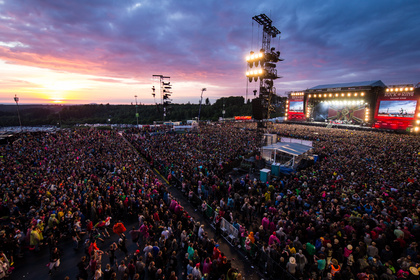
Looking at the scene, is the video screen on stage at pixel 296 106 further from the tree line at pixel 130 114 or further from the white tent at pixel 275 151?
the white tent at pixel 275 151

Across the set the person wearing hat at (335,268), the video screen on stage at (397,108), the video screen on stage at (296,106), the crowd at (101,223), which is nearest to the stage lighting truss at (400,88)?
the video screen on stage at (397,108)

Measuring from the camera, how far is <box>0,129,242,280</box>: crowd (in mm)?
5844

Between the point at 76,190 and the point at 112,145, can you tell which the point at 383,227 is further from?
the point at 112,145

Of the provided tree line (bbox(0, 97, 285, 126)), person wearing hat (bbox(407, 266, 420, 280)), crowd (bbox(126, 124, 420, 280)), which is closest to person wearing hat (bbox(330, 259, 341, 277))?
crowd (bbox(126, 124, 420, 280))

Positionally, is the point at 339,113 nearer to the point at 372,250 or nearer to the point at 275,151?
the point at 275,151

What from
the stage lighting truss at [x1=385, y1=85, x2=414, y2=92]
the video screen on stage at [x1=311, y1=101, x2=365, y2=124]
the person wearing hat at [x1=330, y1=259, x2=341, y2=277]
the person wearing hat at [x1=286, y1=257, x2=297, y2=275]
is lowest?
the person wearing hat at [x1=286, y1=257, x2=297, y2=275]

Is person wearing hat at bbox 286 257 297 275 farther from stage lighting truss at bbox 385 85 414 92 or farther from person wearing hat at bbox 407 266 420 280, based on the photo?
stage lighting truss at bbox 385 85 414 92

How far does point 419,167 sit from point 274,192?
12568 mm

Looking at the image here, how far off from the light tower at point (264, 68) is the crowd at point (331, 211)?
5521 millimetres

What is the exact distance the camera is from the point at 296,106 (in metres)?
55.0

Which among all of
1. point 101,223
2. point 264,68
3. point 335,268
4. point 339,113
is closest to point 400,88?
point 339,113

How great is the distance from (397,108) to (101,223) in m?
50.1

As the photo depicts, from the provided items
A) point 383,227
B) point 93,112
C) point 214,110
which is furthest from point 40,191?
point 93,112

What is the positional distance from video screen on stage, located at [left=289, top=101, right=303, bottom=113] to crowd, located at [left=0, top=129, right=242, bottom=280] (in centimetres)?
5106
